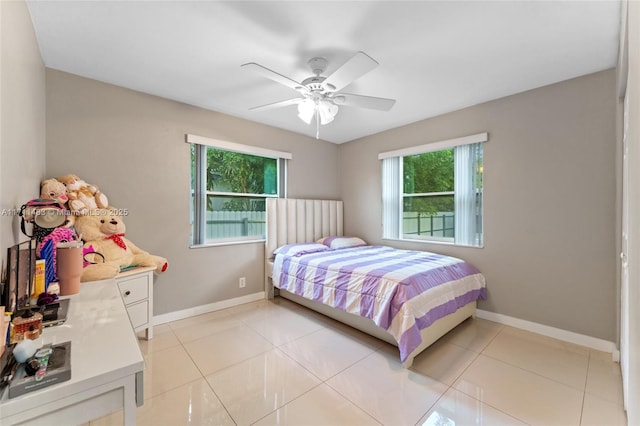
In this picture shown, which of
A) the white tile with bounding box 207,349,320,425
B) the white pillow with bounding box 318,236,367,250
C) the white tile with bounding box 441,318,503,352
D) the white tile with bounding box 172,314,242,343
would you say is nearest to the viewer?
the white tile with bounding box 207,349,320,425

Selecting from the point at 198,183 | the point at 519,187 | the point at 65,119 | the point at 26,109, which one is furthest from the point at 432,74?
the point at 65,119

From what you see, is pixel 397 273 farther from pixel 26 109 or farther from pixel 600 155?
pixel 26 109

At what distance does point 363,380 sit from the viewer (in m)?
1.89

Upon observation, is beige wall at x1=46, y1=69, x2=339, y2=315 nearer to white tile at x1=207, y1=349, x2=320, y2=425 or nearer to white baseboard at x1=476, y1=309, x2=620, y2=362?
white tile at x1=207, y1=349, x2=320, y2=425

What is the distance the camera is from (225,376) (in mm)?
1931

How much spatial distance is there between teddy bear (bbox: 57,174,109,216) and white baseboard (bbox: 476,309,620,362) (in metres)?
3.98

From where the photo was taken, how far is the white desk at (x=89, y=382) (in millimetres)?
650

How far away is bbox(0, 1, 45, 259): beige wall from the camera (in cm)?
110

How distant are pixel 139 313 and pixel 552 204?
12.9 feet

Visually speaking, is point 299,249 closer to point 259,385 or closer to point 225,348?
point 225,348

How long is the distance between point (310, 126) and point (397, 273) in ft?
8.02

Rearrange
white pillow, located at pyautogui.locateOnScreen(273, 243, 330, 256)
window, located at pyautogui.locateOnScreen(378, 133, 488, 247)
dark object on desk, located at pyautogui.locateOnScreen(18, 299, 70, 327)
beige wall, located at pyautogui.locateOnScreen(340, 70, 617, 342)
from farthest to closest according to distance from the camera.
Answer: white pillow, located at pyautogui.locateOnScreen(273, 243, 330, 256) → window, located at pyautogui.locateOnScreen(378, 133, 488, 247) → beige wall, located at pyautogui.locateOnScreen(340, 70, 617, 342) → dark object on desk, located at pyautogui.locateOnScreen(18, 299, 70, 327)

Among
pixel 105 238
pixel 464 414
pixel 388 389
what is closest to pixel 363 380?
pixel 388 389

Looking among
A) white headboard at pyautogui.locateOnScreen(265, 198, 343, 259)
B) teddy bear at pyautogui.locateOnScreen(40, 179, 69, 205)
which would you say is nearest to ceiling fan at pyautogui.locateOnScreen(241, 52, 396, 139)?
white headboard at pyautogui.locateOnScreen(265, 198, 343, 259)
